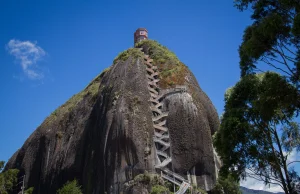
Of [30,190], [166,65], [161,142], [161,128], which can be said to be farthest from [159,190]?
[30,190]

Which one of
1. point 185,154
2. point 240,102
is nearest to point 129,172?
point 185,154

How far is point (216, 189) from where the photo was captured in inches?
1029

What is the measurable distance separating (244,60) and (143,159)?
12.6m

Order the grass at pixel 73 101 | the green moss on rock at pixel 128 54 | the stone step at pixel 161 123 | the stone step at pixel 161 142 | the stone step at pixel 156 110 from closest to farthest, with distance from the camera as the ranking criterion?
the stone step at pixel 161 142
the stone step at pixel 161 123
the stone step at pixel 156 110
the green moss on rock at pixel 128 54
the grass at pixel 73 101

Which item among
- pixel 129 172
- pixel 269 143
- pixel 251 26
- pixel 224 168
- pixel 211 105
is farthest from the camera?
pixel 211 105

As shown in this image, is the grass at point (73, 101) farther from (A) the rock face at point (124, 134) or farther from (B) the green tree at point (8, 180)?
(B) the green tree at point (8, 180)

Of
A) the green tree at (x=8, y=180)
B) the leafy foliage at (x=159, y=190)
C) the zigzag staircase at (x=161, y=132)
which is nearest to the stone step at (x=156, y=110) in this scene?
the zigzag staircase at (x=161, y=132)

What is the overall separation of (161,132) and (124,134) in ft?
11.4

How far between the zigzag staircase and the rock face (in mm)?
484

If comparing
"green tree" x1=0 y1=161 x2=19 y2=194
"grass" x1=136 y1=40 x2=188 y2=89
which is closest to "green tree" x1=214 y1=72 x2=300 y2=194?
"grass" x1=136 y1=40 x2=188 y2=89

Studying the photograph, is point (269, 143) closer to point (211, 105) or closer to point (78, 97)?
point (211, 105)

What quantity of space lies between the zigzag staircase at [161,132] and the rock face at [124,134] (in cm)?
48

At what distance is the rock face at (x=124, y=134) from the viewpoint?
1036 inches

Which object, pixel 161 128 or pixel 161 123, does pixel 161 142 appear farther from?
pixel 161 123
